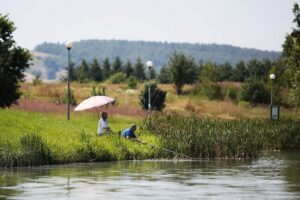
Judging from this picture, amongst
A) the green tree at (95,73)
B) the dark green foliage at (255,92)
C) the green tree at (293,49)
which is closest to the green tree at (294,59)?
the green tree at (293,49)

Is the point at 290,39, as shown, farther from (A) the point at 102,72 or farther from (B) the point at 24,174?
(A) the point at 102,72

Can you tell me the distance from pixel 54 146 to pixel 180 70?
5559cm

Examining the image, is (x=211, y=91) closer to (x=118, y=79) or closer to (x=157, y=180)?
(x=118, y=79)

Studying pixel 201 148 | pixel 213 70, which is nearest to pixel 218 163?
pixel 201 148

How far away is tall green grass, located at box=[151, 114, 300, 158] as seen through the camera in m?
27.4

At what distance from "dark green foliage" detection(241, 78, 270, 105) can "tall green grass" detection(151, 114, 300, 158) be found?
3307 cm

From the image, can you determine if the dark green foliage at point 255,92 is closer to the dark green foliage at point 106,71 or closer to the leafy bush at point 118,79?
the leafy bush at point 118,79

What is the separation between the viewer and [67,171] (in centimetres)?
2162

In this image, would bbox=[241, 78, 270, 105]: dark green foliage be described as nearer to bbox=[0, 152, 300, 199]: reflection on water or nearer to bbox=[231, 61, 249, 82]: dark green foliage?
bbox=[231, 61, 249, 82]: dark green foliage

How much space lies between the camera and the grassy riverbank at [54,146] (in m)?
22.6

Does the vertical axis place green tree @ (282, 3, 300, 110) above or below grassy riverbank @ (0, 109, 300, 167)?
above

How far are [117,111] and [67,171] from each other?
24164 millimetres

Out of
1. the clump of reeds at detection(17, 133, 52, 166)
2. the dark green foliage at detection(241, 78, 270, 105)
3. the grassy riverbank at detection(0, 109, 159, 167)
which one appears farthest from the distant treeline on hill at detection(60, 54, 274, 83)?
the clump of reeds at detection(17, 133, 52, 166)

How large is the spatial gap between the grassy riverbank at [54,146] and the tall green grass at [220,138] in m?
1.03
